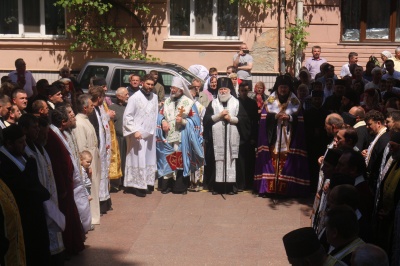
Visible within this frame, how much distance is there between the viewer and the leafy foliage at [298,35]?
20.9 metres

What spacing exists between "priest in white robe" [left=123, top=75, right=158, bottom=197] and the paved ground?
0.84ft

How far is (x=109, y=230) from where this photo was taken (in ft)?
36.7

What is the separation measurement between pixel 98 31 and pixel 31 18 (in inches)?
78.6

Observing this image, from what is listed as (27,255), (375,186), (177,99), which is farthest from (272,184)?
(27,255)

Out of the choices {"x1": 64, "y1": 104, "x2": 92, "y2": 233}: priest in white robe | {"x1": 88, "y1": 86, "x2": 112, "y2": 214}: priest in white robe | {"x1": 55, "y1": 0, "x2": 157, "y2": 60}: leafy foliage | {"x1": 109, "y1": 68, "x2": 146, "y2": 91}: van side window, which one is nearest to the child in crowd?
{"x1": 64, "y1": 104, "x2": 92, "y2": 233}: priest in white robe

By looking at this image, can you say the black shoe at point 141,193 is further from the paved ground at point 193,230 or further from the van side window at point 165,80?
the van side window at point 165,80

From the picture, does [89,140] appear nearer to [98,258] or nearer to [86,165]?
[86,165]

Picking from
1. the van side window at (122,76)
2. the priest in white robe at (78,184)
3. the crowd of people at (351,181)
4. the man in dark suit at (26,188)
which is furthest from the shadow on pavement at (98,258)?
the van side window at (122,76)

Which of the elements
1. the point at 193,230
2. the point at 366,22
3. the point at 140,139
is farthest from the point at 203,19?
the point at 193,230

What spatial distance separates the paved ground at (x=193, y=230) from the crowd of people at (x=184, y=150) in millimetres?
280

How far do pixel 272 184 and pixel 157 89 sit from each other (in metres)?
3.87

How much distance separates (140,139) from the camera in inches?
522

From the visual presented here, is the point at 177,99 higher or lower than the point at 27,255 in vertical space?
higher

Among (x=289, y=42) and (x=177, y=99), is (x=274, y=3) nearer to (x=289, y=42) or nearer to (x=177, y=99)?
(x=289, y=42)
